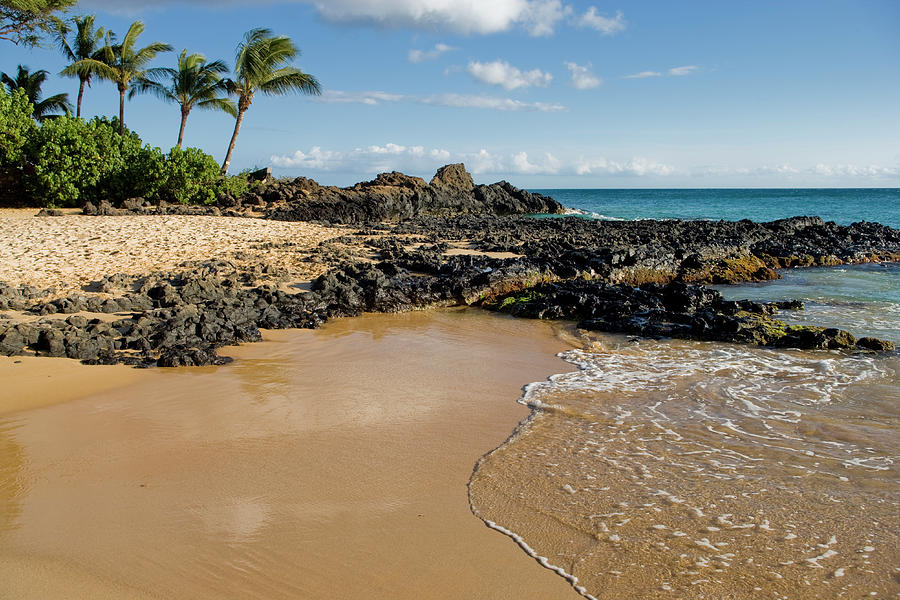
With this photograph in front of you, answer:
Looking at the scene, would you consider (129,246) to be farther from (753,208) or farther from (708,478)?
(753,208)

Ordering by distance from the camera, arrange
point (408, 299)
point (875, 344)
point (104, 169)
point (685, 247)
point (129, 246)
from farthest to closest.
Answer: point (104, 169) → point (685, 247) → point (129, 246) → point (408, 299) → point (875, 344)

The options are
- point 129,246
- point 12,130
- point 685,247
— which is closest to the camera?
point 129,246

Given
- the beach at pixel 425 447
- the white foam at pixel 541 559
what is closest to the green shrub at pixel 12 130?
the beach at pixel 425 447

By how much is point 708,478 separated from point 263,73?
1075 inches

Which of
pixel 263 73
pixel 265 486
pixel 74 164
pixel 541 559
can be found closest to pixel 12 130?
pixel 74 164

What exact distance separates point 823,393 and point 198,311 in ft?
25.4

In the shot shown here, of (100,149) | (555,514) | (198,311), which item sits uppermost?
(100,149)

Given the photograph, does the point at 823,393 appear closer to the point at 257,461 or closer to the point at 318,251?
the point at 257,461

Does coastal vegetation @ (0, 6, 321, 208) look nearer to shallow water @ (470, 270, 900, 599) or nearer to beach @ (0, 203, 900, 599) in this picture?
beach @ (0, 203, 900, 599)

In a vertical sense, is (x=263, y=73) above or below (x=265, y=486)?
above

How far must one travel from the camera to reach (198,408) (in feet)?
18.1

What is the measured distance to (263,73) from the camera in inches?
1065

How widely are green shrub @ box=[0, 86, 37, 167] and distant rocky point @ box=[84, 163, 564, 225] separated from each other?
3.19 m

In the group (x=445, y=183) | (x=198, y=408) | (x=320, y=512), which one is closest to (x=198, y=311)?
(x=198, y=408)
